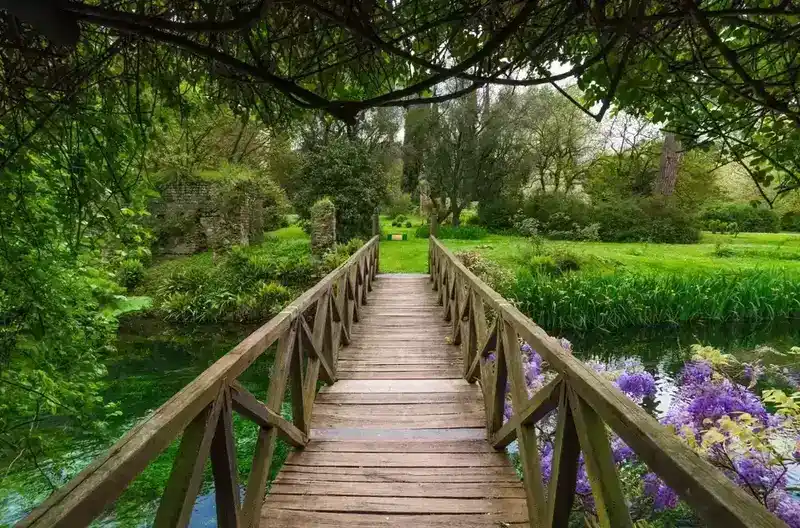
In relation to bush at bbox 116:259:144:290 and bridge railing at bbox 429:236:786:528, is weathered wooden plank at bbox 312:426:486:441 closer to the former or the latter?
bridge railing at bbox 429:236:786:528

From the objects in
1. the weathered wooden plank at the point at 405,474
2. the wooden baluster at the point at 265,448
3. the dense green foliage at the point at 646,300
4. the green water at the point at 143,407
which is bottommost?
the green water at the point at 143,407

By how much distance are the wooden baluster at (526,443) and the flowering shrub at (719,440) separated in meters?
0.51

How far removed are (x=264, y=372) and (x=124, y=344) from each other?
11.9ft

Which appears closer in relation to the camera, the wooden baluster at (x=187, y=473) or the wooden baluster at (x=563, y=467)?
the wooden baluster at (x=187, y=473)

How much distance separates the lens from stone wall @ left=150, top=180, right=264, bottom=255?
53.2ft

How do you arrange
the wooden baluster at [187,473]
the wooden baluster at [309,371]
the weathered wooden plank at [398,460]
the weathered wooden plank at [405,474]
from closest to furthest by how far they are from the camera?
the wooden baluster at [187,473] < the weathered wooden plank at [405,474] < the weathered wooden plank at [398,460] < the wooden baluster at [309,371]

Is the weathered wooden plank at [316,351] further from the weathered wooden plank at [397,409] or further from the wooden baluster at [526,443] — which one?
the wooden baluster at [526,443]

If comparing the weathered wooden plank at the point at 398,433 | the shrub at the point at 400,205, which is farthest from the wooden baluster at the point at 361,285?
the shrub at the point at 400,205

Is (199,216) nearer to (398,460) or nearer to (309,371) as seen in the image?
(309,371)

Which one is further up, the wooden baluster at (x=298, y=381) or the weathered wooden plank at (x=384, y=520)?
the wooden baluster at (x=298, y=381)

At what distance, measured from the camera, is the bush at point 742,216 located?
2192 centimetres

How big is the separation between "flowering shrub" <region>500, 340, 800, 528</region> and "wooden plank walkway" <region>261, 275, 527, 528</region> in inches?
22.0

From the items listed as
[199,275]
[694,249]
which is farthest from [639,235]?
[199,275]

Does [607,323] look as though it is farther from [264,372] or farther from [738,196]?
[738,196]
